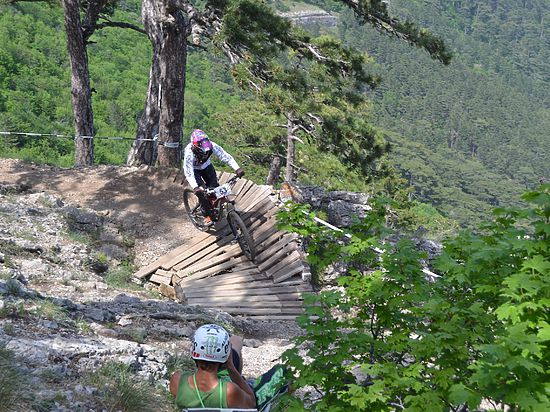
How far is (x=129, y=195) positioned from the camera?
12.8 metres

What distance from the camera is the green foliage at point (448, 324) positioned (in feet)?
10.0

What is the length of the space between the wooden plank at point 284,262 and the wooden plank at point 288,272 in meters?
0.06

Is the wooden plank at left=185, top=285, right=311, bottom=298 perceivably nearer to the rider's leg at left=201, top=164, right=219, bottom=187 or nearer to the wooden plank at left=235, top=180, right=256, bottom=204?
the rider's leg at left=201, top=164, right=219, bottom=187

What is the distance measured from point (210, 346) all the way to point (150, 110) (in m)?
11.9

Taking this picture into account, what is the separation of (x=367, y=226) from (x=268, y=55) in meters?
7.88

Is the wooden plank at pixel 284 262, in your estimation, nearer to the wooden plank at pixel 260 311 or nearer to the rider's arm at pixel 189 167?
the wooden plank at pixel 260 311

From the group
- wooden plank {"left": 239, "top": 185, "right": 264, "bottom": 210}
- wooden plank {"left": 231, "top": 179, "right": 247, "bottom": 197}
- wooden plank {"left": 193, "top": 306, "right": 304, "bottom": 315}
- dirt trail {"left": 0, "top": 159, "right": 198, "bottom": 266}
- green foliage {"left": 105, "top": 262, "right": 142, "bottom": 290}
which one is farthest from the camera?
wooden plank {"left": 231, "top": 179, "right": 247, "bottom": 197}

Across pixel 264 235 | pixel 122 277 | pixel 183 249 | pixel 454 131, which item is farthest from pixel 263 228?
pixel 454 131

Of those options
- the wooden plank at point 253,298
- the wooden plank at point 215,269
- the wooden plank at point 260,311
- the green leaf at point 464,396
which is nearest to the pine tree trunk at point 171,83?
the wooden plank at point 215,269

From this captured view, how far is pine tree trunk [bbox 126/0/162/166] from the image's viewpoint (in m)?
13.7

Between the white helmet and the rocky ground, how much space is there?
1.37m

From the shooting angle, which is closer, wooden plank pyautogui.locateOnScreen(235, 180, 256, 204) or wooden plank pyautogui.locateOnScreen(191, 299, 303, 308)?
wooden plank pyautogui.locateOnScreen(191, 299, 303, 308)

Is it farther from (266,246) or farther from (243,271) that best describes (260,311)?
(266,246)

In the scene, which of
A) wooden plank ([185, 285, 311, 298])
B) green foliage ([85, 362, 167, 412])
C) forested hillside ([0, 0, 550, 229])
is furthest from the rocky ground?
forested hillside ([0, 0, 550, 229])
